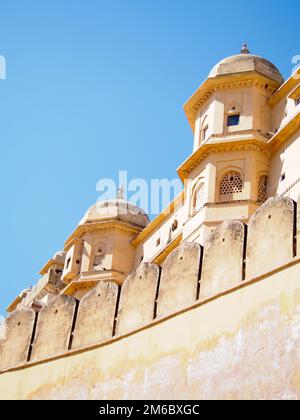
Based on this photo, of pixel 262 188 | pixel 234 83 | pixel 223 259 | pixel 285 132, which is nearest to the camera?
pixel 223 259

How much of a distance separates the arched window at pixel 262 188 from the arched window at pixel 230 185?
1.46 ft

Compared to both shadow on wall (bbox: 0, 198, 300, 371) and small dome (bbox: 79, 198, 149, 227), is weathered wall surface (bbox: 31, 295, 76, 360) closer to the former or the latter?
shadow on wall (bbox: 0, 198, 300, 371)

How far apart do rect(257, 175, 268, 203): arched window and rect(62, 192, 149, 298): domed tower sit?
7.34m

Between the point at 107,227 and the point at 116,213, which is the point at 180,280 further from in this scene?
the point at 116,213

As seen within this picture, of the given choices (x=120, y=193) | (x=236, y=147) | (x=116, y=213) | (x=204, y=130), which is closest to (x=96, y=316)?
(x=236, y=147)

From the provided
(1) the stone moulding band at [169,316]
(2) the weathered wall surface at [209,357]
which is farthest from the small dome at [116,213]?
(2) the weathered wall surface at [209,357]

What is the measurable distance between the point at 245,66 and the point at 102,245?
8579 millimetres

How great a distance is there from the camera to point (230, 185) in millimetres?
18938

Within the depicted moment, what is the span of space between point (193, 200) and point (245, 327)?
1351cm

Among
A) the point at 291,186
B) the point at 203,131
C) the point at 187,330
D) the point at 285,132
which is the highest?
the point at 203,131

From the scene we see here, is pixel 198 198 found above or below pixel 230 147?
below

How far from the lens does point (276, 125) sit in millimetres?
19484
